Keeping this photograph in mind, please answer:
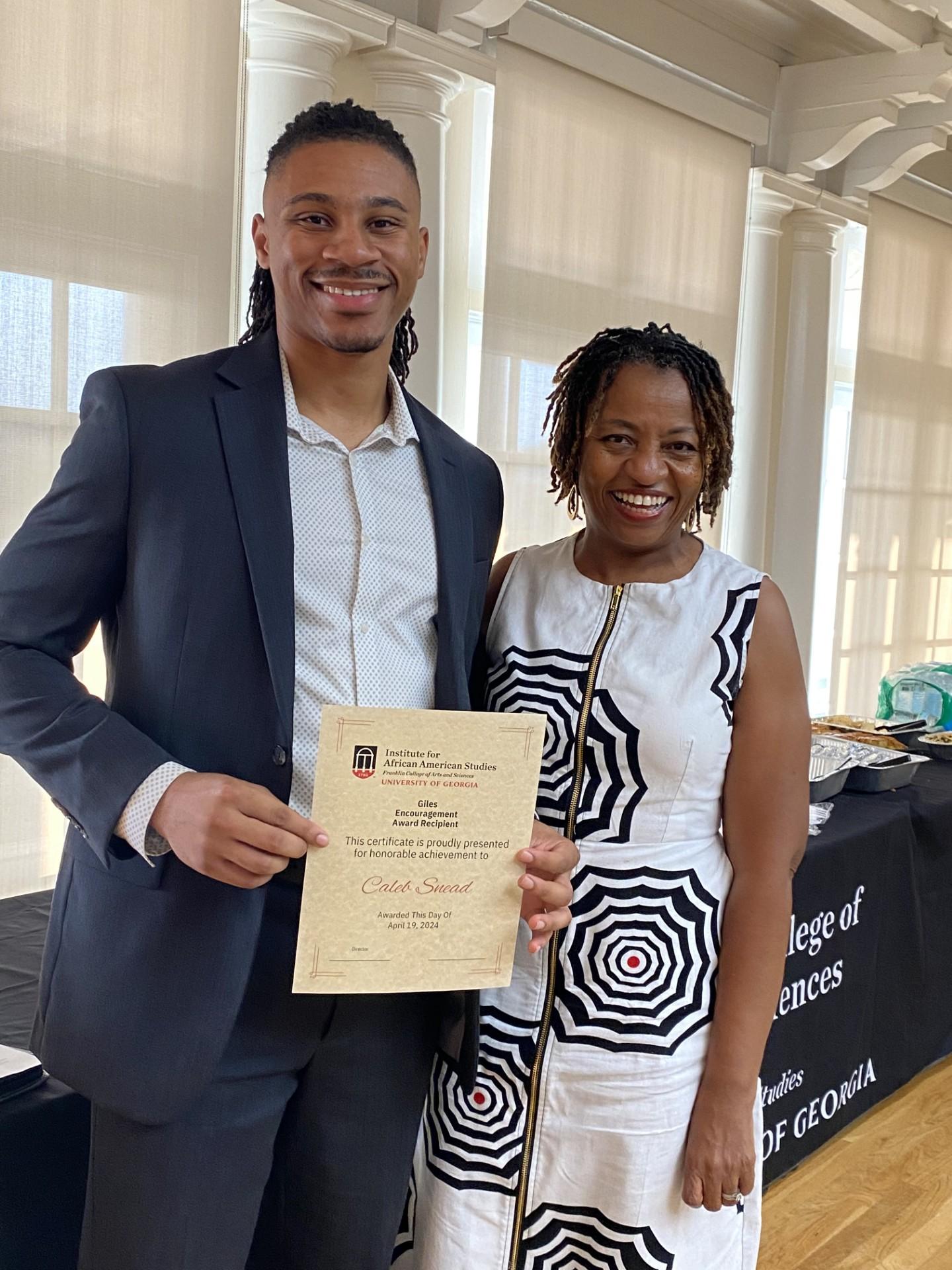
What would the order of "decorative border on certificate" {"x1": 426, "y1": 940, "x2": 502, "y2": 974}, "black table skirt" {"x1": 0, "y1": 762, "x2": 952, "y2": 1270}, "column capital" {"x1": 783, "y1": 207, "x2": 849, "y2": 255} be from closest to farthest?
1. "decorative border on certificate" {"x1": 426, "y1": 940, "x2": 502, "y2": 974}
2. "black table skirt" {"x1": 0, "y1": 762, "x2": 952, "y2": 1270}
3. "column capital" {"x1": 783, "y1": 207, "x2": 849, "y2": 255}

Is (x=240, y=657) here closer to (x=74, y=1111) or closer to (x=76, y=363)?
(x=74, y=1111)

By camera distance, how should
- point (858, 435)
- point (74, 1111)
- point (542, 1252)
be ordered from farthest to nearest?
point (858, 435) < point (542, 1252) < point (74, 1111)

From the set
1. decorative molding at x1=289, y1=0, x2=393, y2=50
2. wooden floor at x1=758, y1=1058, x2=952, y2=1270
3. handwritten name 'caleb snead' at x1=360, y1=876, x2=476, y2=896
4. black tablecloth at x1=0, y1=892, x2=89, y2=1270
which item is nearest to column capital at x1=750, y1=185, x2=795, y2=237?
decorative molding at x1=289, y1=0, x2=393, y2=50

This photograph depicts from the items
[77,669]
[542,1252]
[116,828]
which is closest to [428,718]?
[116,828]

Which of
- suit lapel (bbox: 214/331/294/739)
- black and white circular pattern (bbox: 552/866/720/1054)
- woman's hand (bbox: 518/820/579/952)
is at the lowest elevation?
black and white circular pattern (bbox: 552/866/720/1054)

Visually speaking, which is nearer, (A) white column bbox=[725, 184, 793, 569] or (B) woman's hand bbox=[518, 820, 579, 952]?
(B) woman's hand bbox=[518, 820, 579, 952]

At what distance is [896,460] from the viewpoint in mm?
6656

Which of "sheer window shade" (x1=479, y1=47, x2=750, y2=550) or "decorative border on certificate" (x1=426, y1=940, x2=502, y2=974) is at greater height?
"sheer window shade" (x1=479, y1=47, x2=750, y2=550)

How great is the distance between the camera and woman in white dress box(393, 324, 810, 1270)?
4.66 feet

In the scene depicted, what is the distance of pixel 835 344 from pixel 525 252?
258cm

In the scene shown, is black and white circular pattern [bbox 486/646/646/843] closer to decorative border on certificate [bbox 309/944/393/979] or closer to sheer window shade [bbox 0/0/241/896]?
decorative border on certificate [bbox 309/944/393/979]

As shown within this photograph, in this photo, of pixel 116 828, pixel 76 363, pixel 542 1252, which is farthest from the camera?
pixel 76 363

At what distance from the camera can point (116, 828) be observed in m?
1.14

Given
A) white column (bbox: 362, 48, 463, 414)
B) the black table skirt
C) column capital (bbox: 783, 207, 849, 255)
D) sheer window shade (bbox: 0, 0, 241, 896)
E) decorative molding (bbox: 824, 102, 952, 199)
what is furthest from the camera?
column capital (bbox: 783, 207, 849, 255)
